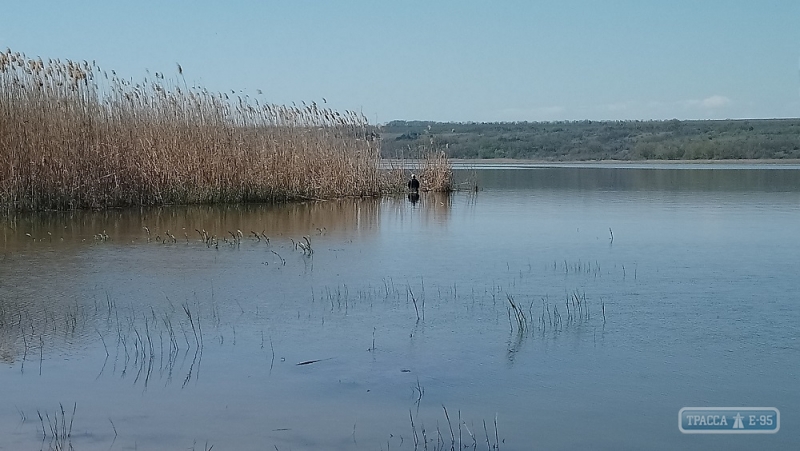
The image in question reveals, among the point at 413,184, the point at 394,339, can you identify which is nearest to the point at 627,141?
the point at 413,184

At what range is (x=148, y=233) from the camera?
1118 centimetres

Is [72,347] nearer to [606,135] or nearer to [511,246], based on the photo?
[511,246]

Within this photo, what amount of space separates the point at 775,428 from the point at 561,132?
6811cm

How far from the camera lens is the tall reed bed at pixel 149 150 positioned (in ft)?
44.3

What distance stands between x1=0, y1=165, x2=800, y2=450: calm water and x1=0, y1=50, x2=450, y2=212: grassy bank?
8.88 feet

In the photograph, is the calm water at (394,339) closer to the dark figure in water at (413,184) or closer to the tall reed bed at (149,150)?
the tall reed bed at (149,150)
